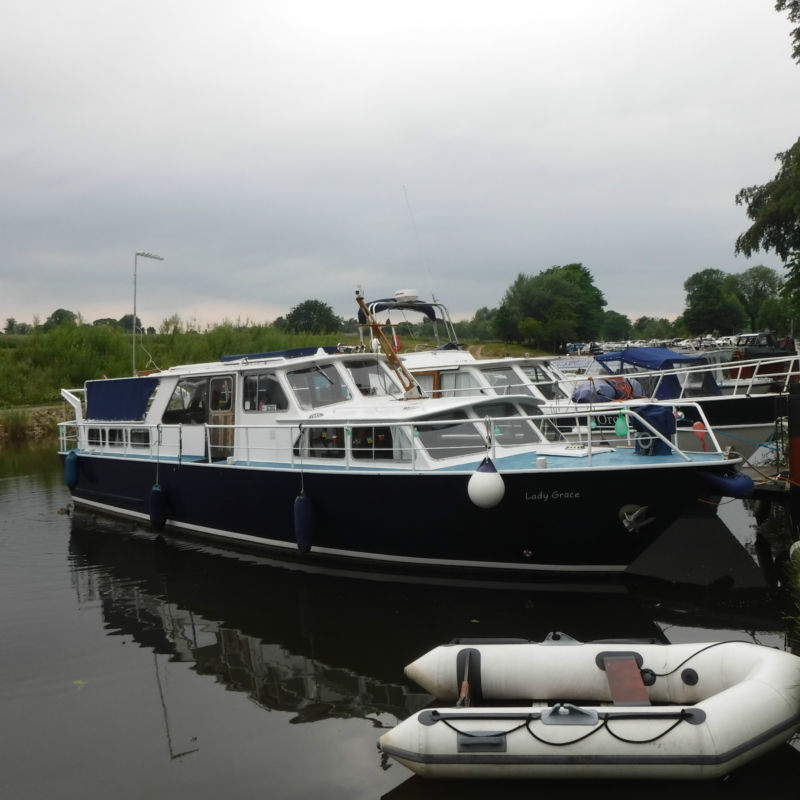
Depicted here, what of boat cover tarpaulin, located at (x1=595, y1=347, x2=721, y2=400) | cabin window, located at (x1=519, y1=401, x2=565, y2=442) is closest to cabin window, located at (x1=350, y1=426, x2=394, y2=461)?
cabin window, located at (x1=519, y1=401, x2=565, y2=442)

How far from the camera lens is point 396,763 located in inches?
214

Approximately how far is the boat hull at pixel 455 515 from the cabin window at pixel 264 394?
3.62 feet

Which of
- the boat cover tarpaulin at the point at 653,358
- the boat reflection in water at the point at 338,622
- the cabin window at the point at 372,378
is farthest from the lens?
the boat cover tarpaulin at the point at 653,358

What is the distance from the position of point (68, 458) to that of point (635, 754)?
13523mm

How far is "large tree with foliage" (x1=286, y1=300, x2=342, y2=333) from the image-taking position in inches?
2313

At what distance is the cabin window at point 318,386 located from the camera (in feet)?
36.7

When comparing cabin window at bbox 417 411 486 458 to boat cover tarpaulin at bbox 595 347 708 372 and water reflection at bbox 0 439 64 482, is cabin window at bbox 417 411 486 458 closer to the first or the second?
boat cover tarpaulin at bbox 595 347 708 372

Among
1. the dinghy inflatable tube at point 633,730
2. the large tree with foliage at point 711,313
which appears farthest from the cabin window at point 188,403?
the large tree with foliage at point 711,313

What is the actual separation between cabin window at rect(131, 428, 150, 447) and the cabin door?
6.06 feet

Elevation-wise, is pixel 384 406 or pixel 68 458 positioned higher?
pixel 384 406

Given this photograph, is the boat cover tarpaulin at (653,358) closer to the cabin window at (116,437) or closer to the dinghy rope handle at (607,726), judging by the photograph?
the cabin window at (116,437)

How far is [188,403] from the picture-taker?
1268cm

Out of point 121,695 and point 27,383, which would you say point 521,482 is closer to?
point 121,695

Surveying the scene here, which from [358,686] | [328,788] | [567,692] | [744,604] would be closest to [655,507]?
[744,604]
